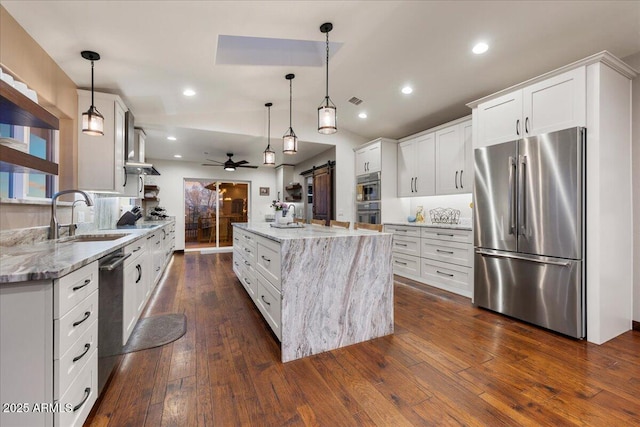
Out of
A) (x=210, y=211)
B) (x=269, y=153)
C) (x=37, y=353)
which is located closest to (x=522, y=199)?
(x=269, y=153)

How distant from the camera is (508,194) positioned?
2914mm

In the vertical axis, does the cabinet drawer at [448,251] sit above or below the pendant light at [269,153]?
below

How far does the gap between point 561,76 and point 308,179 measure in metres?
5.26

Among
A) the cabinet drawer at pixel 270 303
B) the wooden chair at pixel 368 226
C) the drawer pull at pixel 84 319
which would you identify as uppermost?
the wooden chair at pixel 368 226

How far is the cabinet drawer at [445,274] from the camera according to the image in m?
3.65

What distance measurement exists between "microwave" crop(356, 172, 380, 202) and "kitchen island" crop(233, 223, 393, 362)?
2.73 m

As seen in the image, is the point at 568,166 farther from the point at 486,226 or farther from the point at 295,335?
the point at 295,335

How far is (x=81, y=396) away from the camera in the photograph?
1.34m

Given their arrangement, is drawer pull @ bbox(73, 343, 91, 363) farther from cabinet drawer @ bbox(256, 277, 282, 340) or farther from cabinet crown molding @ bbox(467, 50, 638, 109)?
cabinet crown molding @ bbox(467, 50, 638, 109)

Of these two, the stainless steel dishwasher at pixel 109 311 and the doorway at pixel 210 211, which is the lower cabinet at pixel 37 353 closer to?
the stainless steel dishwasher at pixel 109 311

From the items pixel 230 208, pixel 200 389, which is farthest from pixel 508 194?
pixel 230 208

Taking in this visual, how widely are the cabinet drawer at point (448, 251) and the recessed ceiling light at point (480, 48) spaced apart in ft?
7.32

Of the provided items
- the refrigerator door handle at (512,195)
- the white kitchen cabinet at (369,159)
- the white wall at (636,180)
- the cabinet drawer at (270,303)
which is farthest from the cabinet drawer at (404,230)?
the cabinet drawer at (270,303)

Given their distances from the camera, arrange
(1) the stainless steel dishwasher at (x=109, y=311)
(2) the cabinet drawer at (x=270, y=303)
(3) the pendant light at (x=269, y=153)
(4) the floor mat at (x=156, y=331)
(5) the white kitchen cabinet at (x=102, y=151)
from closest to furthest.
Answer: (1) the stainless steel dishwasher at (x=109, y=311), (2) the cabinet drawer at (x=270, y=303), (4) the floor mat at (x=156, y=331), (5) the white kitchen cabinet at (x=102, y=151), (3) the pendant light at (x=269, y=153)
